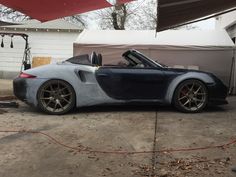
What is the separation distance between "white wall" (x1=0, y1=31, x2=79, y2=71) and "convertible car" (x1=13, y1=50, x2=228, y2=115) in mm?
10056

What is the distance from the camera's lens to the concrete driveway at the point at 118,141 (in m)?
5.33

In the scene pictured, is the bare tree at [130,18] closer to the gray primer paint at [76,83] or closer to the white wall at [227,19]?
the white wall at [227,19]

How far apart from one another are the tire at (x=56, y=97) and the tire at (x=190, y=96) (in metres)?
2.21

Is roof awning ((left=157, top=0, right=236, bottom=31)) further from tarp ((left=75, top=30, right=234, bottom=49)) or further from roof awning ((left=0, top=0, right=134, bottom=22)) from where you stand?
tarp ((left=75, top=30, right=234, bottom=49))

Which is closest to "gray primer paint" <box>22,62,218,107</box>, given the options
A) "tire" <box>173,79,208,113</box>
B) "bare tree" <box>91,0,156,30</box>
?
"tire" <box>173,79,208,113</box>

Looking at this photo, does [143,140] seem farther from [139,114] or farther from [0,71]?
[0,71]

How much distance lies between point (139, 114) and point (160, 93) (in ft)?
2.25

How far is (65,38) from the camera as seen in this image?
770 inches

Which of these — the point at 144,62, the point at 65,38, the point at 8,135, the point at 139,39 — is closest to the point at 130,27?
the point at 65,38

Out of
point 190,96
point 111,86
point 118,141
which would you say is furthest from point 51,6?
point 190,96

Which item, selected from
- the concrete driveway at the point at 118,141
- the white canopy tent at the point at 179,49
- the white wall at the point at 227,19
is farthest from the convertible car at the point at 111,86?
the white wall at the point at 227,19

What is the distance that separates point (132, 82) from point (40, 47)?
35.3 feet

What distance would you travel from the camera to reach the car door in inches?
365

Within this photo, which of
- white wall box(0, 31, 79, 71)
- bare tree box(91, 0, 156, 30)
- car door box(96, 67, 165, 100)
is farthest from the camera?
bare tree box(91, 0, 156, 30)
